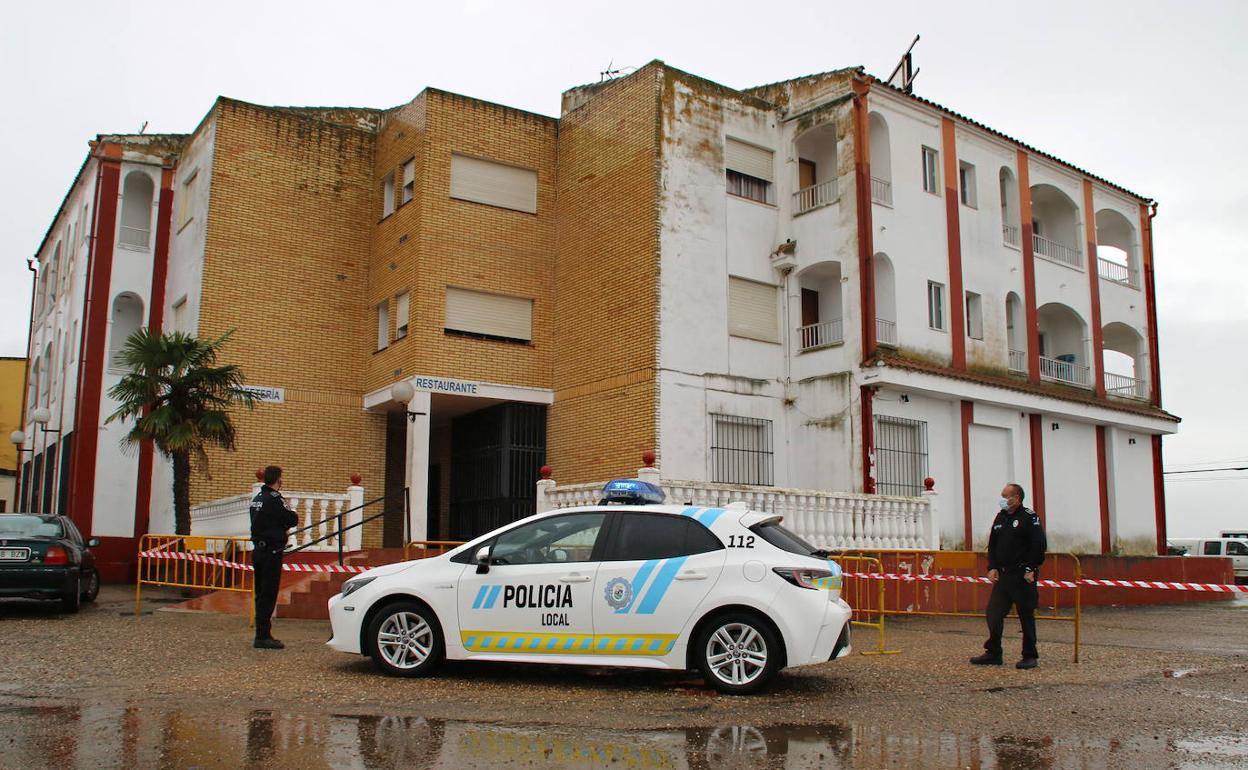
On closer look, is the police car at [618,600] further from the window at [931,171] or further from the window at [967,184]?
the window at [967,184]

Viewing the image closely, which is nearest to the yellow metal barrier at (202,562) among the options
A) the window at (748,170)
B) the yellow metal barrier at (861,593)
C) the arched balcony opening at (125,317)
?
the yellow metal barrier at (861,593)

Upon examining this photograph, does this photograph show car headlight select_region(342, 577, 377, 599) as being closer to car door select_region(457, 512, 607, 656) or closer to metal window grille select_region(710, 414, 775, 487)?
car door select_region(457, 512, 607, 656)

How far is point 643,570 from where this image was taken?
29.5 ft

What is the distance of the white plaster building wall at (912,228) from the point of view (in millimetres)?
20406

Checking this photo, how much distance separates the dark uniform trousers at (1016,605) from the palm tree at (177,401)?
12.8 m

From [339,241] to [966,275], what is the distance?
1249 cm

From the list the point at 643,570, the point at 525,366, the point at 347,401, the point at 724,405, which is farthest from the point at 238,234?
the point at 643,570

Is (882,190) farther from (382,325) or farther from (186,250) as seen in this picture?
(186,250)

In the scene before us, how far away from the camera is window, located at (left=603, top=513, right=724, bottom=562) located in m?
9.07

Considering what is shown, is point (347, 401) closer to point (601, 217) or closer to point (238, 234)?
point (238, 234)

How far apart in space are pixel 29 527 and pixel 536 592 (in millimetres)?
9205

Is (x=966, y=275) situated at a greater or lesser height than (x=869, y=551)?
greater

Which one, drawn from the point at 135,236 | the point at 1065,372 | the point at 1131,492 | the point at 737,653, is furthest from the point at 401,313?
the point at 1131,492

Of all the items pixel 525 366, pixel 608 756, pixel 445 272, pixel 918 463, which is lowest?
pixel 608 756
